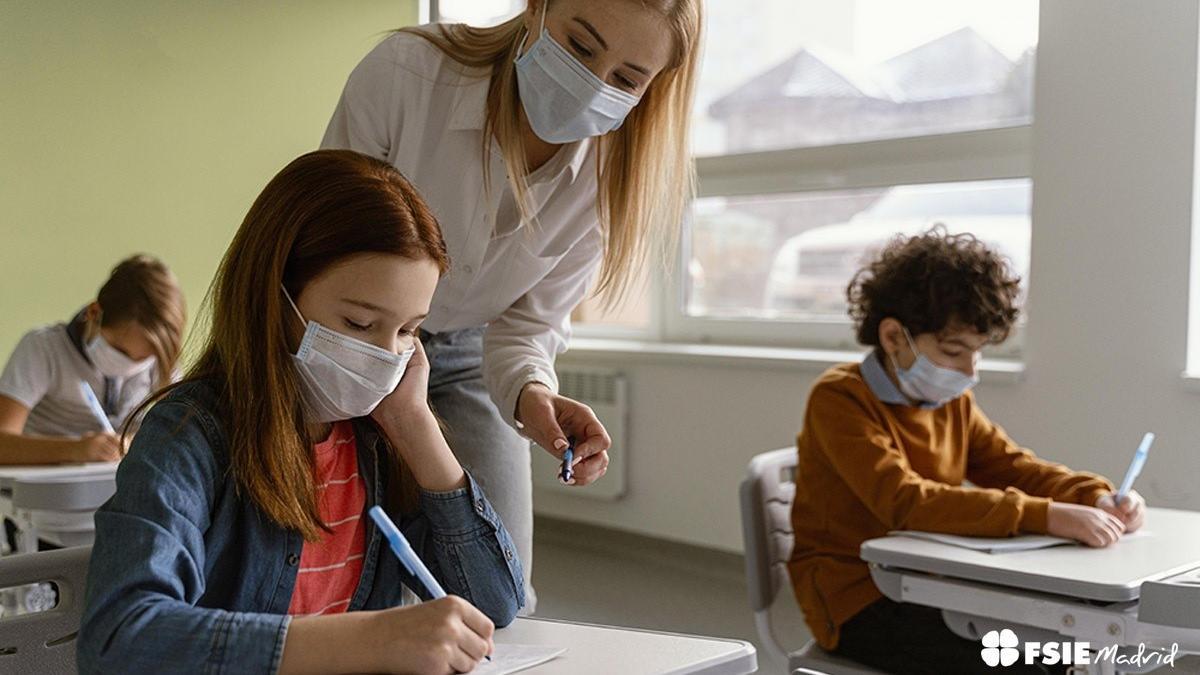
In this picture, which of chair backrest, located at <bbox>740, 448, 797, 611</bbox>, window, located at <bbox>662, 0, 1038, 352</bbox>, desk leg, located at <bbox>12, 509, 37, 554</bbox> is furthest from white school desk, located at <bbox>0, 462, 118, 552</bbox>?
window, located at <bbox>662, 0, 1038, 352</bbox>

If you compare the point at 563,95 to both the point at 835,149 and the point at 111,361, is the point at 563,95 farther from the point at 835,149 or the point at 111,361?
the point at 835,149

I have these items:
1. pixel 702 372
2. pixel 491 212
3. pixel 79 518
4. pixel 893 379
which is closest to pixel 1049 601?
pixel 893 379

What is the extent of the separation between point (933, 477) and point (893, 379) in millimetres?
205

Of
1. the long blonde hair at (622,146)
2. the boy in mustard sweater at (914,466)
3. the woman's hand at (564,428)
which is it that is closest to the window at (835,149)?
the boy in mustard sweater at (914,466)

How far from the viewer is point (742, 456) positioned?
13.0 ft

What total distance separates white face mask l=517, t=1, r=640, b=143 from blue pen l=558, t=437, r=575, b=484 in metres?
0.44

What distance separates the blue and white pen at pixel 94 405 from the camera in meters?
2.81

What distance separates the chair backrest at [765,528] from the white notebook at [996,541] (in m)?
0.23

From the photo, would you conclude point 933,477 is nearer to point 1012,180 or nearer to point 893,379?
point 893,379

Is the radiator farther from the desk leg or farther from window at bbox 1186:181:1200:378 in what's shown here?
the desk leg

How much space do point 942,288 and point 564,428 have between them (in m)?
1.03

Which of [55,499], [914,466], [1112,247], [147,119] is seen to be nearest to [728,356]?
[1112,247]

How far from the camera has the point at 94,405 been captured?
9.29ft

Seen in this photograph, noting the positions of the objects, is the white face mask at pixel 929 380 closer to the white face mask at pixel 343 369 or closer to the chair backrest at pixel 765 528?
the chair backrest at pixel 765 528
